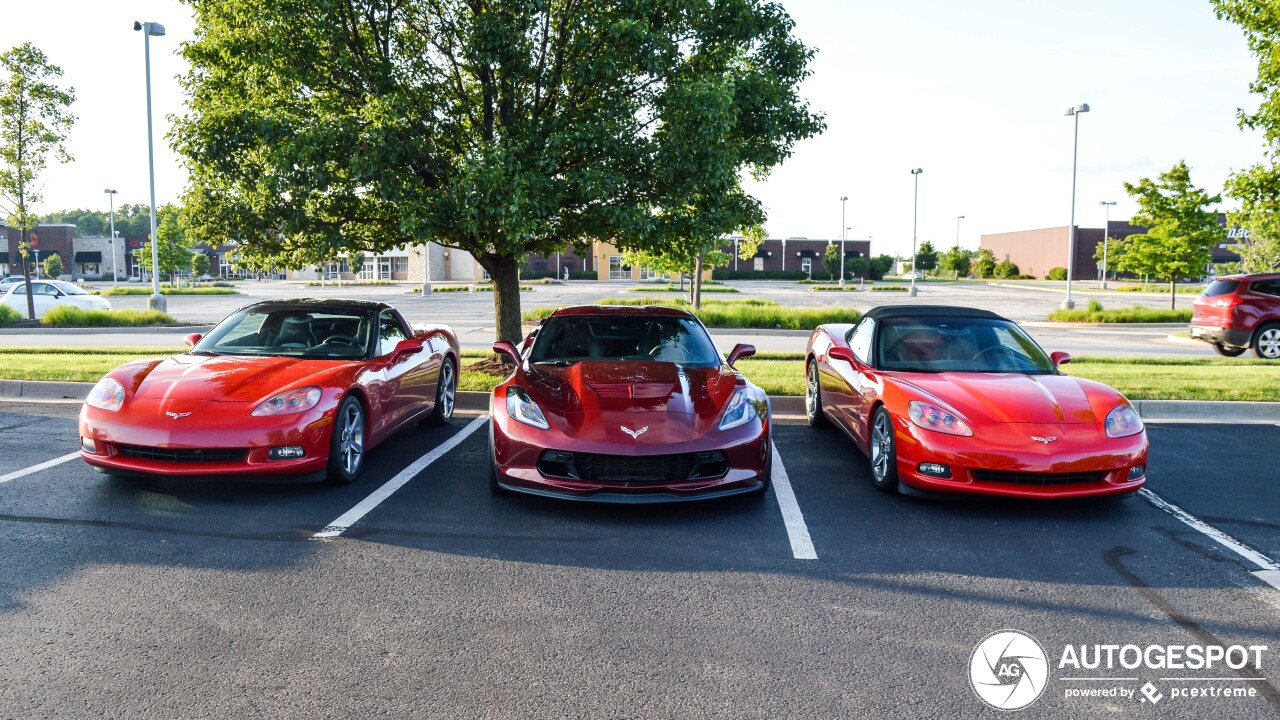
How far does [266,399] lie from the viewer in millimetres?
5648

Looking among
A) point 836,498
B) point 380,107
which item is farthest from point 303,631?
point 380,107

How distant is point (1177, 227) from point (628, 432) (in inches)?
1063

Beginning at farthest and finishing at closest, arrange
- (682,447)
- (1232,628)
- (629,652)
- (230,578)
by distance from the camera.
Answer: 1. (682,447)
2. (230,578)
3. (1232,628)
4. (629,652)

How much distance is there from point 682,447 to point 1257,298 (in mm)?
16217

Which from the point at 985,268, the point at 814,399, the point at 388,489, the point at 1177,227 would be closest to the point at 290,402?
the point at 388,489

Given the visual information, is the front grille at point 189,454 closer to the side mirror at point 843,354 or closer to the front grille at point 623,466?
the front grille at point 623,466

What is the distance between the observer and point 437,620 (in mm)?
3785

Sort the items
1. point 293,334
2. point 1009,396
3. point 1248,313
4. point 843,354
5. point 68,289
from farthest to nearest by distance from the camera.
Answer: point 68,289
point 1248,313
point 843,354
point 293,334
point 1009,396

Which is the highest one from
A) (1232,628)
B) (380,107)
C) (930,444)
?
(380,107)

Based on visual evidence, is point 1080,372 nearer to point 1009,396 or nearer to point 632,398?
point 1009,396

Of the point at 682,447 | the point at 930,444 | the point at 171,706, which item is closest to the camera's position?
the point at 171,706

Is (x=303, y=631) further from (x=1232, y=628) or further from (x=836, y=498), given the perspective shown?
(x=1232, y=628)

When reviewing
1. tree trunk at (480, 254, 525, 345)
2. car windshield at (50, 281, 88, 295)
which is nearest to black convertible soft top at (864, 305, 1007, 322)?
tree trunk at (480, 254, 525, 345)

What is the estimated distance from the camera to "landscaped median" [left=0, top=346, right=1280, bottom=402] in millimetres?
10125
